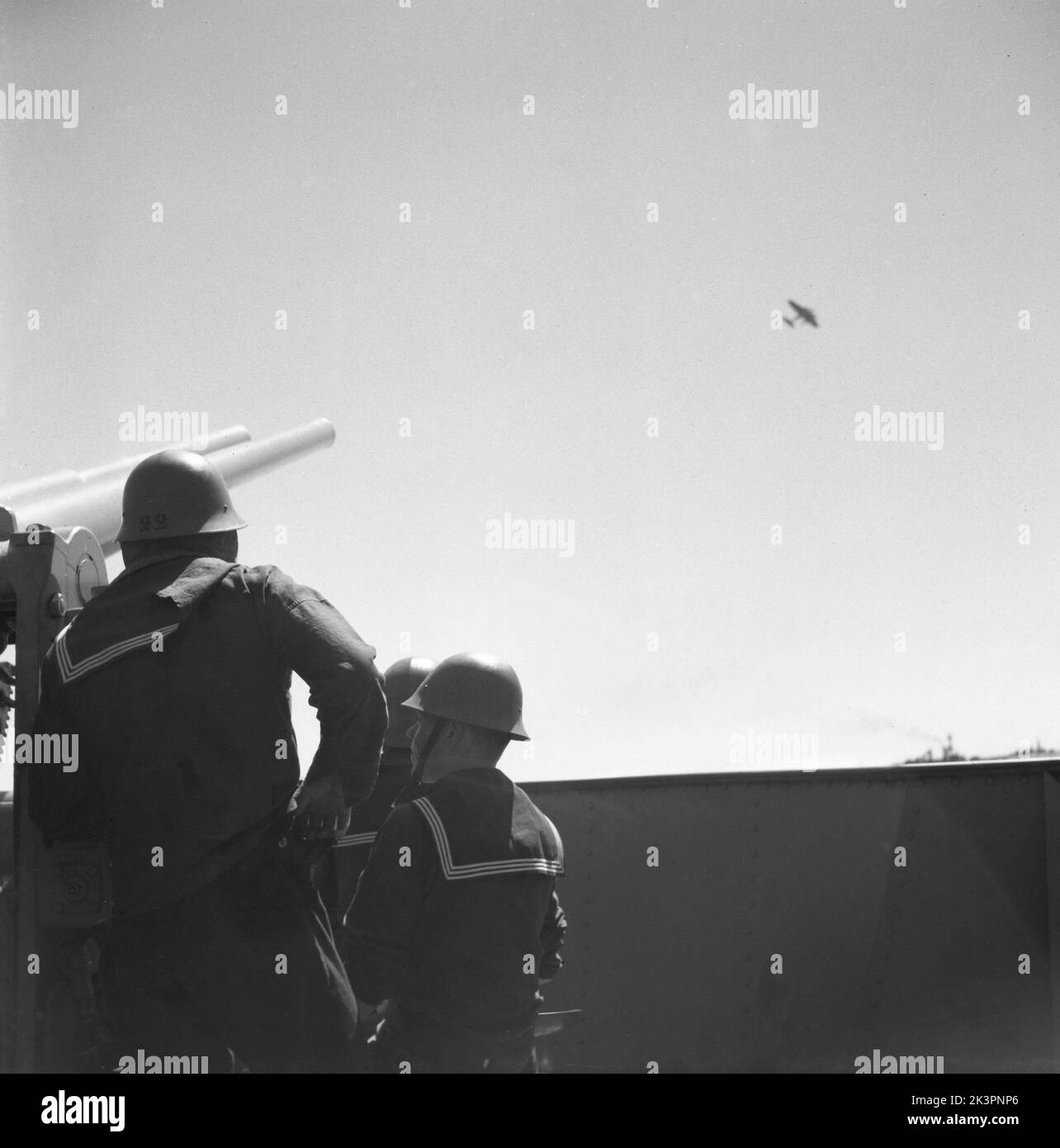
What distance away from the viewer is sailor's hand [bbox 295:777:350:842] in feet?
9.96

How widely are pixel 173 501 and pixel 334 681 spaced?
0.64 metres

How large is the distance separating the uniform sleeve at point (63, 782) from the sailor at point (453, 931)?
2.04ft

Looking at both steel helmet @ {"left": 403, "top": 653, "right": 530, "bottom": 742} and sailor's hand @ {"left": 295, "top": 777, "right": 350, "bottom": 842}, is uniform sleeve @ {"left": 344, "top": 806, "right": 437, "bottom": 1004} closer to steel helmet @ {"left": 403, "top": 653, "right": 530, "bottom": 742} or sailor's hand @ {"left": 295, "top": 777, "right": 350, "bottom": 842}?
sailor's hand @ {"left": 295, "top": 777, "right": 350, "bottom": 842}

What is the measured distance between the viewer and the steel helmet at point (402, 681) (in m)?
5.08

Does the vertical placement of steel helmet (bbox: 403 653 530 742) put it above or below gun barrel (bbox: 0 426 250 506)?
below

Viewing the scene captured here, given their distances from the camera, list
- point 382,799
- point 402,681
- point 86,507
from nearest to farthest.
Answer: point 86,507, point 382,799, point 402,681

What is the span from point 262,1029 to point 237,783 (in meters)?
0.54

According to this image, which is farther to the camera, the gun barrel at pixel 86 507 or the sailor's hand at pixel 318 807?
the gun barrel at pixel 86 507

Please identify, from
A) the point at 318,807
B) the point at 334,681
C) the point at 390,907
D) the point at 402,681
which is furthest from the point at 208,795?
the point at 402,681

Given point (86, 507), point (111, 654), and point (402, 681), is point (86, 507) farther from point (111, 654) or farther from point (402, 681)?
point (402, 681)

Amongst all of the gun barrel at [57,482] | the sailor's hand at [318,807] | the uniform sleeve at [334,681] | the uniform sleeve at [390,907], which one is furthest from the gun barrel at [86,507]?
the uniform sleeve at [390,907]

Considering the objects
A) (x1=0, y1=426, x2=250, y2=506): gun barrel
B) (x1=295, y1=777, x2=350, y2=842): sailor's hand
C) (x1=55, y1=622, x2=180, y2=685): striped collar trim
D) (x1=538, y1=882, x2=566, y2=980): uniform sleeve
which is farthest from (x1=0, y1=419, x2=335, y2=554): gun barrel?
(x1=538, y1=882, x2=566, y2=980): uniform sleeve

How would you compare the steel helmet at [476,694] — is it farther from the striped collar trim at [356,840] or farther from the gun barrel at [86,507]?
the striped collar trim at [356,840]

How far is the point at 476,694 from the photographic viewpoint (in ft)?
11.5
